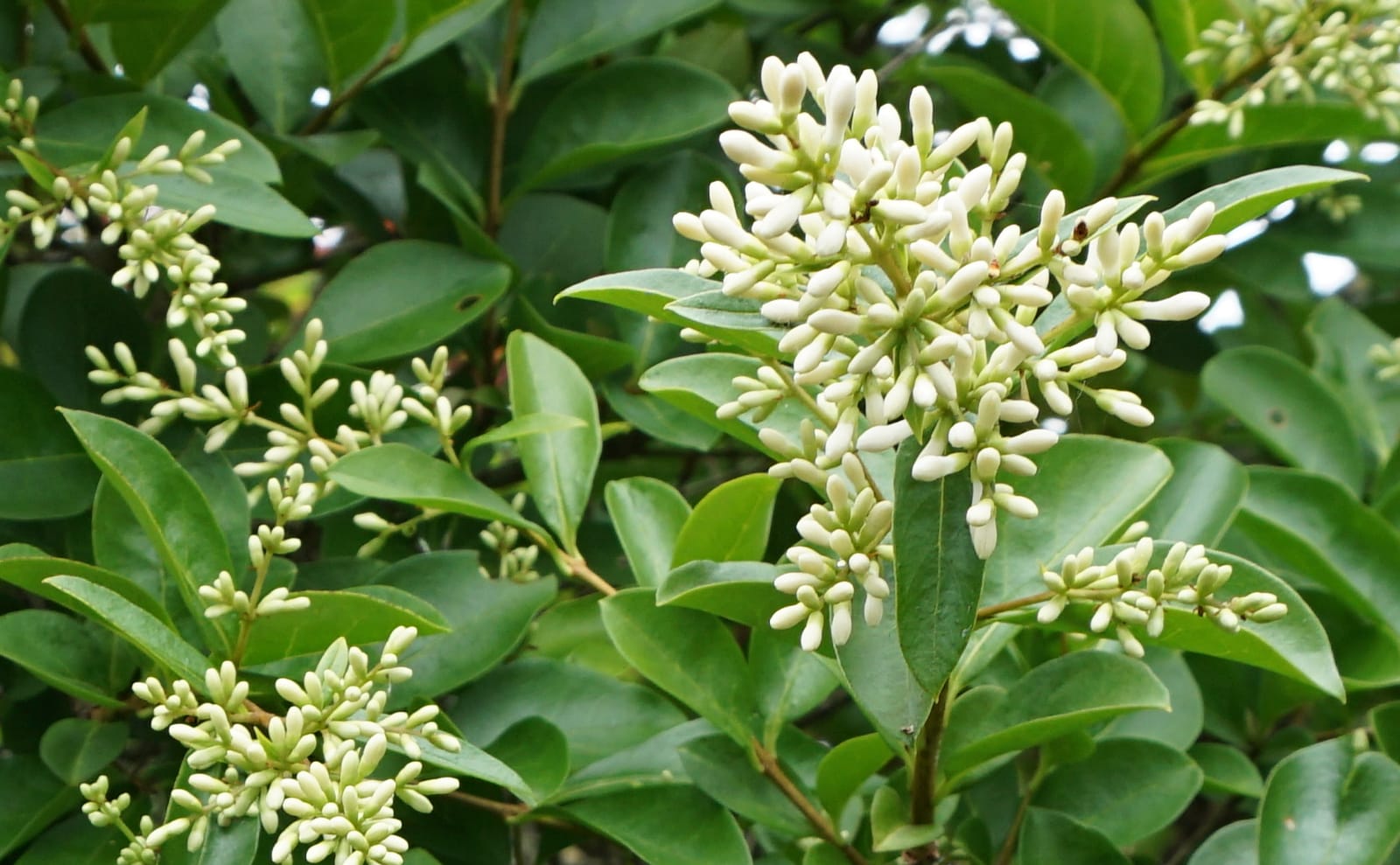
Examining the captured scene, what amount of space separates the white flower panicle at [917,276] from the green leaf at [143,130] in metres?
0.85

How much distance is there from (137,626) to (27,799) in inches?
15.2

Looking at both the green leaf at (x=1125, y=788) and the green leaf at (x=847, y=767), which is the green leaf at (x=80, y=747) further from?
the green leaf at (x=1125, y=788)

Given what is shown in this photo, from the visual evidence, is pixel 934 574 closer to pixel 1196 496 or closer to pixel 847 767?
A: pixel 847 767

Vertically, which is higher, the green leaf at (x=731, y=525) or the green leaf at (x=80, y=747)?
the green leaf at (x=731, y=525)

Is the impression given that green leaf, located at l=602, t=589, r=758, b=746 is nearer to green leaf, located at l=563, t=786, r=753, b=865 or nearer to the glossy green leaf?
green leaf, located at l=563, t=786, r=753, b=865

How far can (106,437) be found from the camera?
1.34m

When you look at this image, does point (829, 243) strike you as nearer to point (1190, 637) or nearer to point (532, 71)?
point (1190, 637)

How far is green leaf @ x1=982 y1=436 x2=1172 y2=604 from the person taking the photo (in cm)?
133

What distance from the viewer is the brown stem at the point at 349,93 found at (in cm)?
198

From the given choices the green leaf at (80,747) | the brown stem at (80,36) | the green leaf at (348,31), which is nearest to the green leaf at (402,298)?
the green leaf at (348,31)

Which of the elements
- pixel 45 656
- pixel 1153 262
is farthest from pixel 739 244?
pixel 45 656

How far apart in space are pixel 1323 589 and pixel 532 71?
4.36ft

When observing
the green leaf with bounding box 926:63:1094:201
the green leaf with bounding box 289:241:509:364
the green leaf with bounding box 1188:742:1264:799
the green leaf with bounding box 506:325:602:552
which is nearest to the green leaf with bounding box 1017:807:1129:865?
the green leaf with bounding box 1188:742:1264:799

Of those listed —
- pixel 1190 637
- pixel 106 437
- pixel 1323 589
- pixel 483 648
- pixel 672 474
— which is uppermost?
pixel 106 437
